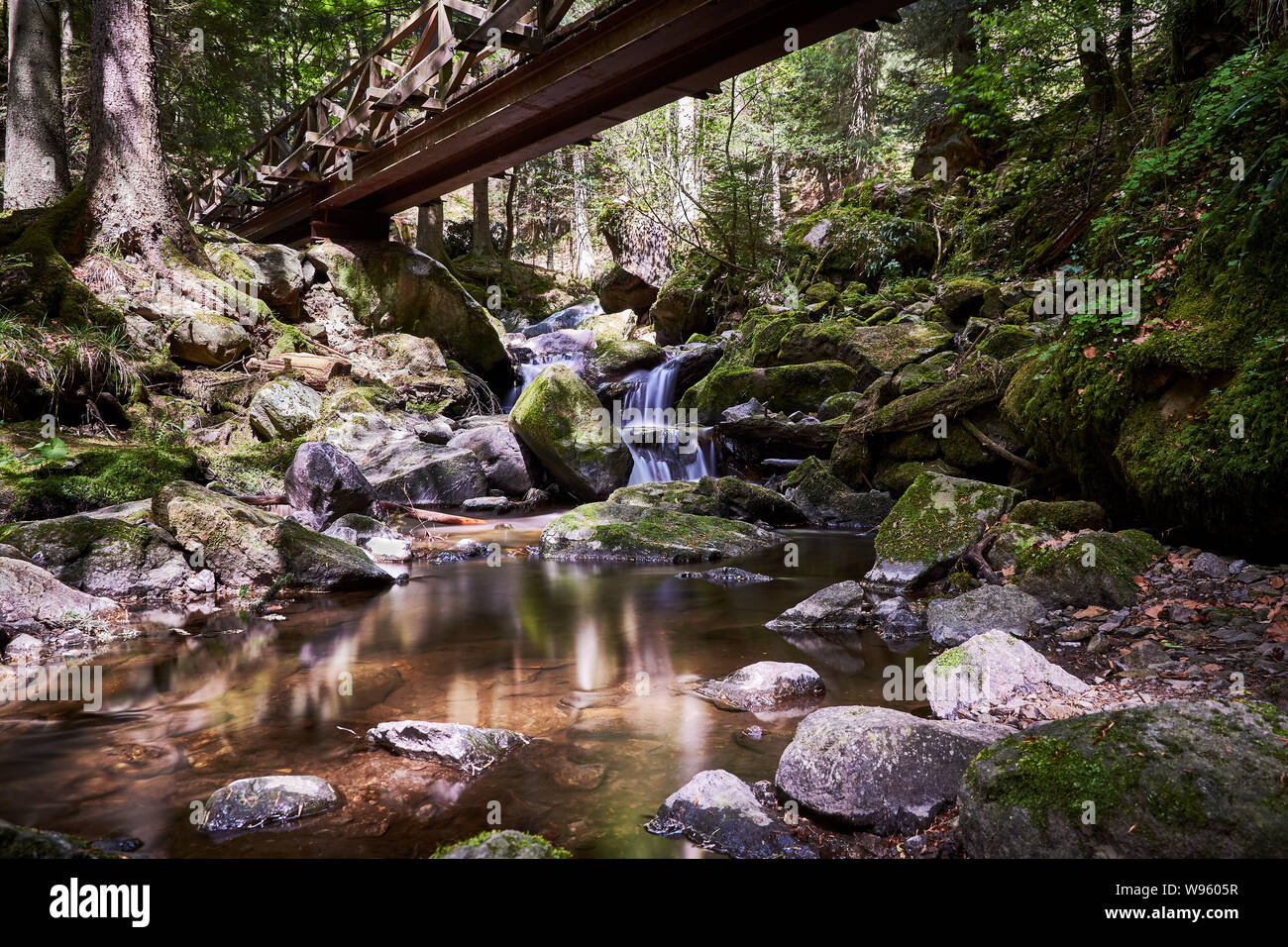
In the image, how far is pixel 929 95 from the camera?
16.3m

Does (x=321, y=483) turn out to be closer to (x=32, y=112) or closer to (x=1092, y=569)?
(x=1092, y=569)

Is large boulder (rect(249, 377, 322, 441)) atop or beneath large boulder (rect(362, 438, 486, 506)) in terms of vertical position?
atop

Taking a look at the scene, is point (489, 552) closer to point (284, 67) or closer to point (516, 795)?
point (516, 795)

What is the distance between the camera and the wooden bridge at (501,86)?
721cm

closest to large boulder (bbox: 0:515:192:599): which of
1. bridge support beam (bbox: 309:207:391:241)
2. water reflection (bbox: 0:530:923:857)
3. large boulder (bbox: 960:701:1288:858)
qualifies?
water reflection (bbox: 0:530:923:857)

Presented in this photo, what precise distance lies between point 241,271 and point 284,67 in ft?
39.5

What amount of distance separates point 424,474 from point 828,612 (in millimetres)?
7269

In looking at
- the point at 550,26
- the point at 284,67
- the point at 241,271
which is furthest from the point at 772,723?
the point at 284,67

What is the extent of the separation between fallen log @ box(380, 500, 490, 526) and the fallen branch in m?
6.23

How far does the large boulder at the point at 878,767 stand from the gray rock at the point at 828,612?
222 centimetres

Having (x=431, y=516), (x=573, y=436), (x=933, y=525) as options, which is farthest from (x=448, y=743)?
(x=573, y=436)

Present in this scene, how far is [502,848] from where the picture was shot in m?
1.91

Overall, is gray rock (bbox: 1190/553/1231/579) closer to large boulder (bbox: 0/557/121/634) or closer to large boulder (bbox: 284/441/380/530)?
large boulder (bbox: 0/557/121/634)

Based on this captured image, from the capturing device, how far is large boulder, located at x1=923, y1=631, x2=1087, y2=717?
3.23 m
